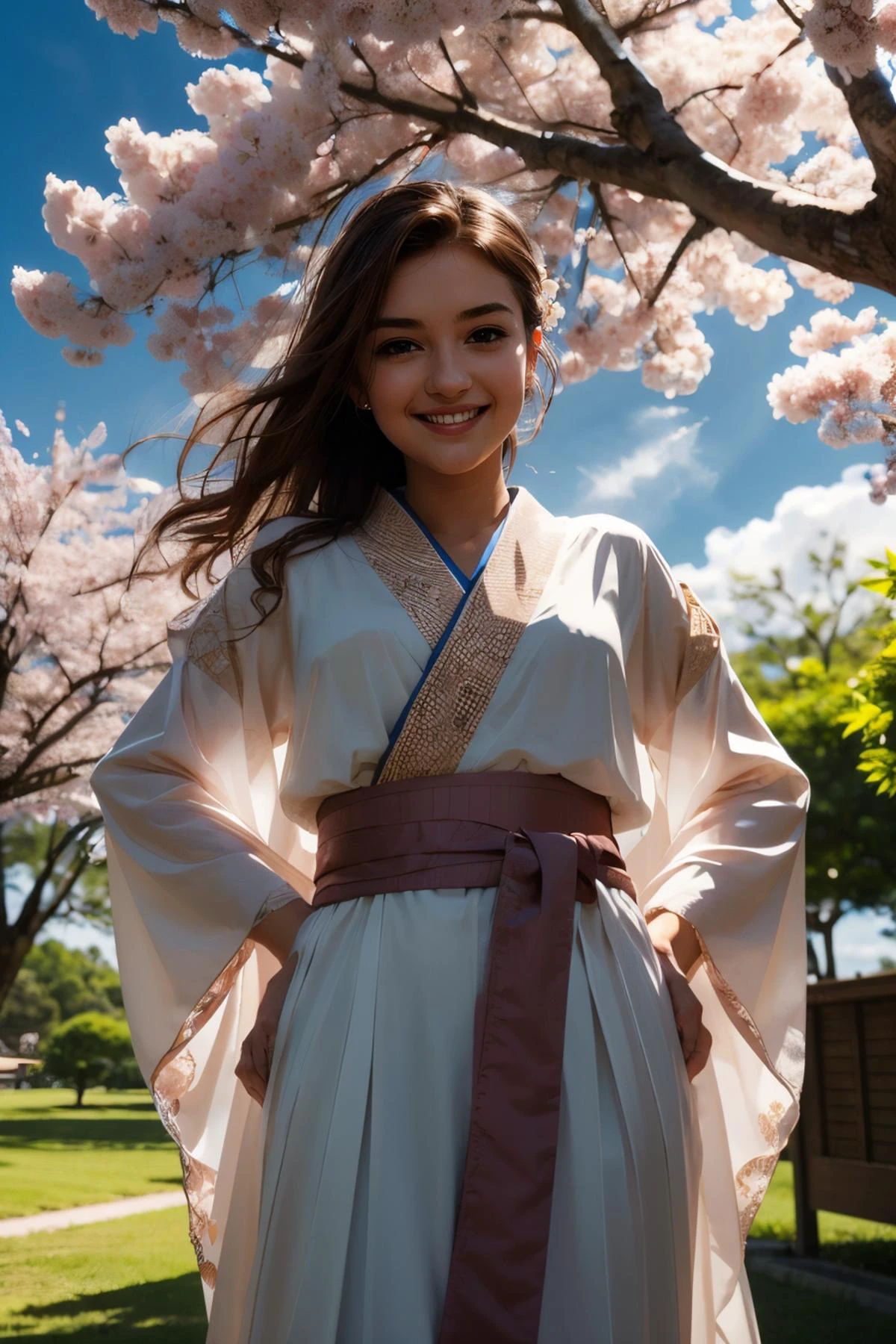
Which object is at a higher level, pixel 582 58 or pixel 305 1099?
pixel 582 58

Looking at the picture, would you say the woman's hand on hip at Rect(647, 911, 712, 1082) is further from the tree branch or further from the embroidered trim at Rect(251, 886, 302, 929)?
the tree branch

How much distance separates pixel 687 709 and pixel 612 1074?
58cm

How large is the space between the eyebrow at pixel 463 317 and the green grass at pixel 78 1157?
708 centimetres

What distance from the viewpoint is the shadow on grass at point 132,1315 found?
399 cm

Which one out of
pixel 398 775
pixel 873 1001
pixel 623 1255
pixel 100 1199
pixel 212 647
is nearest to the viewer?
pixel 623 1255

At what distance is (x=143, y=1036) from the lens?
1.68 metres

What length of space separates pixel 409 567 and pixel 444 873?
470 millimetres

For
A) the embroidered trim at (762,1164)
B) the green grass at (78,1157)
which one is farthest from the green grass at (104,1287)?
the embroidered trim at (762,1164)

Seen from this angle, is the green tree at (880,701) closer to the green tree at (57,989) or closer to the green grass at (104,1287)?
the green grass at (104,1287)

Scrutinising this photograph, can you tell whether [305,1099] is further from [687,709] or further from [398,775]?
[687,709]

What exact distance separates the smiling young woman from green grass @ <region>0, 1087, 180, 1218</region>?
6.75m

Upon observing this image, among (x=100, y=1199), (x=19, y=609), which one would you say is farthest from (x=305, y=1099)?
(x=100, y=1199)

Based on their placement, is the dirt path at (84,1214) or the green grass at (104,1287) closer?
the green grass at (104,1287)

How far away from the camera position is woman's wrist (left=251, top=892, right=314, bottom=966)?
160 cm
